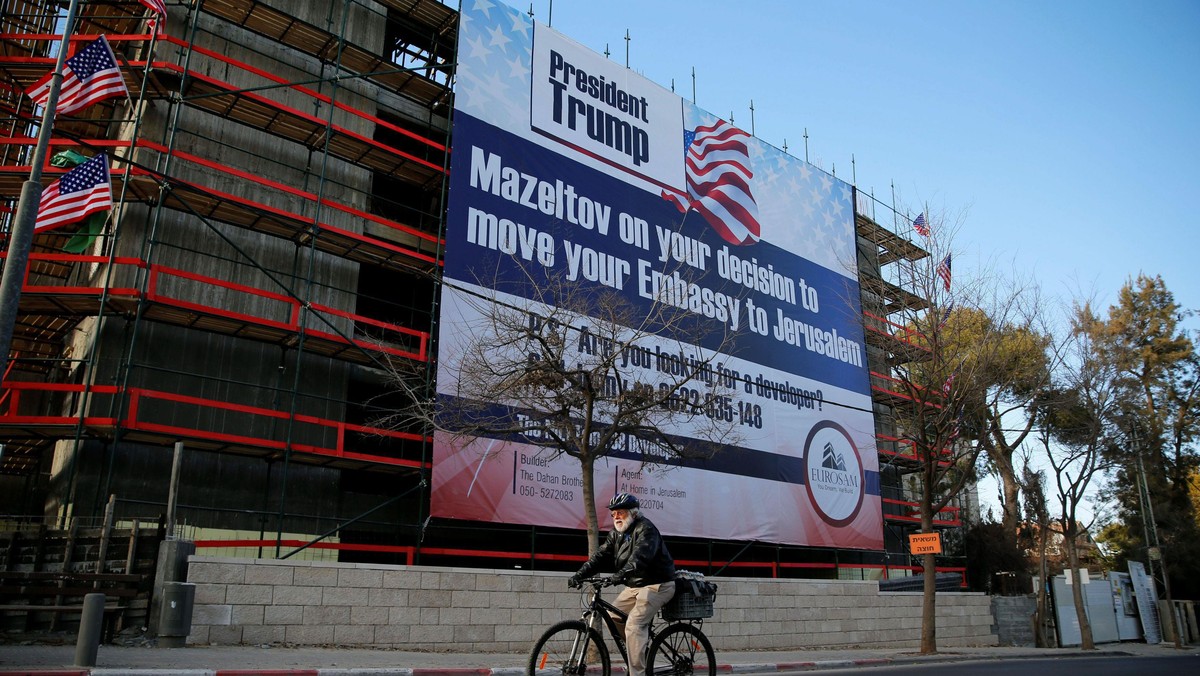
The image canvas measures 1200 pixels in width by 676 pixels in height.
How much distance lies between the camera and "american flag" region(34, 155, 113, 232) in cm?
1341

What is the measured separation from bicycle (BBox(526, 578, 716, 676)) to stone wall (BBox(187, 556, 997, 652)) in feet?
20.9

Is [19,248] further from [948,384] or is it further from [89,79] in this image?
[948,384]

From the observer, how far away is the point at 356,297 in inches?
751

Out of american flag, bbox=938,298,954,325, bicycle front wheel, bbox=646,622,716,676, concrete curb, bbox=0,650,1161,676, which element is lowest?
concrete curb, bbox=0,650,1161,676

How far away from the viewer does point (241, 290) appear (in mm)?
15648

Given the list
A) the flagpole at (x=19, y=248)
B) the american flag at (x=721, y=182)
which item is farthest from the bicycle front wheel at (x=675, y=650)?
the american flag at (x=721, y=182)

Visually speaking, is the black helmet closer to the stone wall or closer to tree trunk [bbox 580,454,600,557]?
tree trunk [bbox 580,454,600,557]

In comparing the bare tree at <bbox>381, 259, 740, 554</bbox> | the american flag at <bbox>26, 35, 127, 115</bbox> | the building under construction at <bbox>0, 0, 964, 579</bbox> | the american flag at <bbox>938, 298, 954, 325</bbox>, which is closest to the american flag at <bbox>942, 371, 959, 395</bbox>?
the american flag at <bbox>938, 298, 954, 325</bbox>

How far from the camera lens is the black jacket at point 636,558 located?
687cm

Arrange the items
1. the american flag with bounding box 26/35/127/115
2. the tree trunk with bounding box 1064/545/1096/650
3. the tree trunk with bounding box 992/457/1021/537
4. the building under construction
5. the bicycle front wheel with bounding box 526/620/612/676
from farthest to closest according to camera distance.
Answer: the tree trunk with bounding box 992/457/1021/537, the tree trunk with bounding box 1064/545/1096/650, the building under construction, the american flag with bounding box 26/35/127/115, the bicycle front wheel with bounding box 526/620/612/676

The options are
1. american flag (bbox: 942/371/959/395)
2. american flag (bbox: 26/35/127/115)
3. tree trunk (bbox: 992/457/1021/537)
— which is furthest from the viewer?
tree trunk (bbox: 992/457/1021/537)

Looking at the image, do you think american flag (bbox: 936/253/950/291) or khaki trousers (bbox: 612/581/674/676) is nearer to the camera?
khaki trousers (bbox: 612/581/674/676)

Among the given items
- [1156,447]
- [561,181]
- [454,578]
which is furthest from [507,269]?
[1156,447]

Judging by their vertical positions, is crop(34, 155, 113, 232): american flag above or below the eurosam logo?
above
